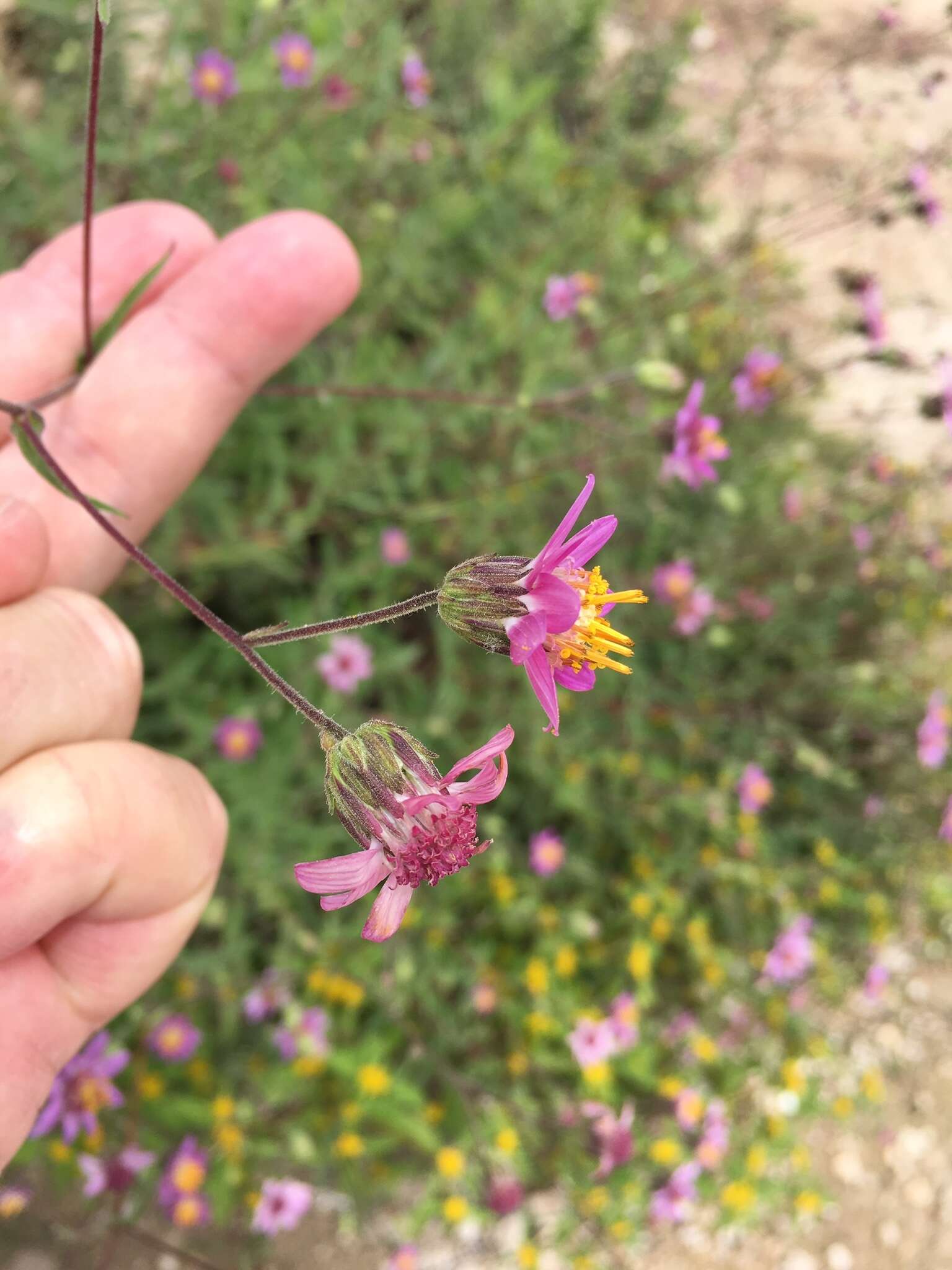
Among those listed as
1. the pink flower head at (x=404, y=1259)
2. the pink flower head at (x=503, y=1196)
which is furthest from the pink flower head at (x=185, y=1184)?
the pink flower head at (x=503, y=1196)

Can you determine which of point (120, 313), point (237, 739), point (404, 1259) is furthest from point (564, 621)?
point (404, 1259)

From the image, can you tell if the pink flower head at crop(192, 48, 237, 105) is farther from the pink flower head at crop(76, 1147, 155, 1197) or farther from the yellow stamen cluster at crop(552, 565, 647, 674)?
the pink flower head at crop(76, 1147, 155, 1197)

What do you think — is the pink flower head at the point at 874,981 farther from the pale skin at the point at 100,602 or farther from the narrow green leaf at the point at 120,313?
the narrow green leaf at the point at 120,313

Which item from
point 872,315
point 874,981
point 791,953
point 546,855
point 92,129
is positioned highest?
point 92,129

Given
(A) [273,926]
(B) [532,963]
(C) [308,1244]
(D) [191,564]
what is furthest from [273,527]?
(C) [308,1244]

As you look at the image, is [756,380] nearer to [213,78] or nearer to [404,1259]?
[213,78]

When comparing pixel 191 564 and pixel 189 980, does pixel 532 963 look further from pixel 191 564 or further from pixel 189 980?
pixel 191 564

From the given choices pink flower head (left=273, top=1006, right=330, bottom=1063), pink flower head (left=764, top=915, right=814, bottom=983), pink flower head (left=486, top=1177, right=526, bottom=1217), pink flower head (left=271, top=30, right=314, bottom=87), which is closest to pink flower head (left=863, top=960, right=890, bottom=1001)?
pink flower head (left=764, top=915, right=814, bottom=983)
